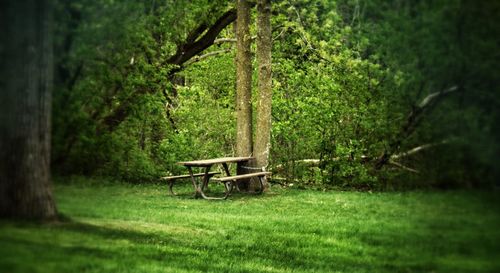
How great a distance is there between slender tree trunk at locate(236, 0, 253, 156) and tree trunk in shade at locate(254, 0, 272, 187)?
0.24 meters

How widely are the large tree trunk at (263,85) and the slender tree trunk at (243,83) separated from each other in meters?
0.24

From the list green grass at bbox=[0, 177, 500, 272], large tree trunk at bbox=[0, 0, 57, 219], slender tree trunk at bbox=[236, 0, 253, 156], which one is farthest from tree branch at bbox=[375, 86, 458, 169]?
slender tree trunk at bbox=[236, 0, 253, 156]

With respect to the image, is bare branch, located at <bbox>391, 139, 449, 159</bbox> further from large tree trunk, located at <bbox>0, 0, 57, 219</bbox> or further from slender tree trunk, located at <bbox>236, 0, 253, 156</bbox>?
slender tree trunk, located at <bbox>236, 0, 253, 156</bbox>

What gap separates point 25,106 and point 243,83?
10703 millimetres

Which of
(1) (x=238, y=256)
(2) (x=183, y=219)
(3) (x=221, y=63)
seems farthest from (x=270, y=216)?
(3) (x=221, y=63)

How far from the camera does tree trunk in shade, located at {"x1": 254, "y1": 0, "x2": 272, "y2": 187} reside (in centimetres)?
1197

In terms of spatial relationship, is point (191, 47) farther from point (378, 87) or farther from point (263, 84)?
point (263, 84)

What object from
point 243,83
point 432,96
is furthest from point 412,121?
point 243,83

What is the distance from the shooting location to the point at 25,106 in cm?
156

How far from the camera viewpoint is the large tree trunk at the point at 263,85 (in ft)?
39.2

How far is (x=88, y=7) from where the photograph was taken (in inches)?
70.3

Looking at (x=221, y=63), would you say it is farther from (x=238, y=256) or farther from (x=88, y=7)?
(x=88, y=7)

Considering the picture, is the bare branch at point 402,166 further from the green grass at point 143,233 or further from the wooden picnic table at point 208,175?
the wooden picnic table at point 208,175

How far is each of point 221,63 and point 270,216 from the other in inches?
209
